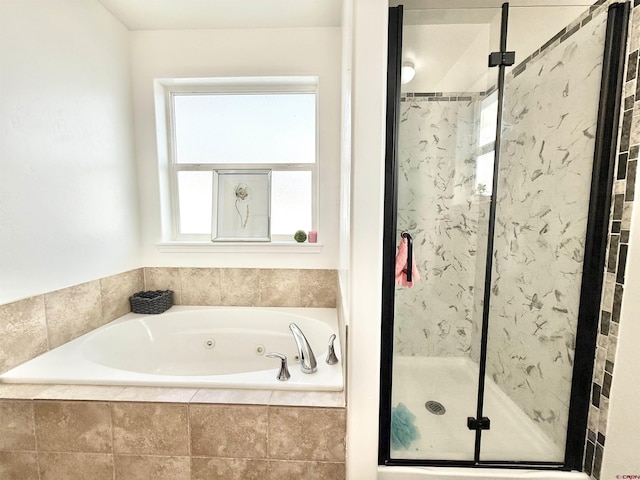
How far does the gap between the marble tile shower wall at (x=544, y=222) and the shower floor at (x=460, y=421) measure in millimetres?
65

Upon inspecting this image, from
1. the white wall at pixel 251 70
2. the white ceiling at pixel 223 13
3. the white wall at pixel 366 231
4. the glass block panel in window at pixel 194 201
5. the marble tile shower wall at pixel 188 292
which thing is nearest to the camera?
the white wall at pixel 366 231

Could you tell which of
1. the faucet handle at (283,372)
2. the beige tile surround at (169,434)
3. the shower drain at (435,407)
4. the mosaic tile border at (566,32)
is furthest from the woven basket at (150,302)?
the mosaic tile border at (566,32)

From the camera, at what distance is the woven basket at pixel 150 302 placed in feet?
6.39

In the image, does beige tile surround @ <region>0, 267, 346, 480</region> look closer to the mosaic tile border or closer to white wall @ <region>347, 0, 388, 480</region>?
white wall @ <region>347, 0, 388, 480</region>

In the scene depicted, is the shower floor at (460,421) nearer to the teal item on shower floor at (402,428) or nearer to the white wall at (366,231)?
the teal item on shower floor at (402,428)

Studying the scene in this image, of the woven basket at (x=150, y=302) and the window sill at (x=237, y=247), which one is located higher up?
the window sill at (x=237, y=247)

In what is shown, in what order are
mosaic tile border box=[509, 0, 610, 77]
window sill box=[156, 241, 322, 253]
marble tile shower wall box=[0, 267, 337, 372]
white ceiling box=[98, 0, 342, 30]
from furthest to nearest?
window sill box=[156, 241, 322, 253] < white ceiling box=[98, 0, 342, 30] < marble tile shower wall box=[0, 267, 337, 372] < mosaic tile border box=[509, 0, 610, 77]

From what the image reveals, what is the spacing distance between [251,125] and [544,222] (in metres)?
1.96

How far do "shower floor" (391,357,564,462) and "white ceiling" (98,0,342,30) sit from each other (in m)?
2.10

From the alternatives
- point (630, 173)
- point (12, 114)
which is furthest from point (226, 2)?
point (630, 173)

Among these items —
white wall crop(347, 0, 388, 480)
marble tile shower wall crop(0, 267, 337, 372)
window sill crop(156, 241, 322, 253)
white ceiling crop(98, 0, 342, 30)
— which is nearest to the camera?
white wall crop(347, 0, 388, 480)

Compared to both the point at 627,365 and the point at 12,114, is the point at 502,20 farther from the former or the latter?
the point at 12,114

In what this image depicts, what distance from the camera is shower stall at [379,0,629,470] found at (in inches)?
42.1

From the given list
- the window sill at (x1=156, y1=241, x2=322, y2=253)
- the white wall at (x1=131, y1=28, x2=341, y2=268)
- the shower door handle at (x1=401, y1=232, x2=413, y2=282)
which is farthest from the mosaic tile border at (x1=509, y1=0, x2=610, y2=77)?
the window sill at (x1=156, y1=241, x2=322, y2=253)
